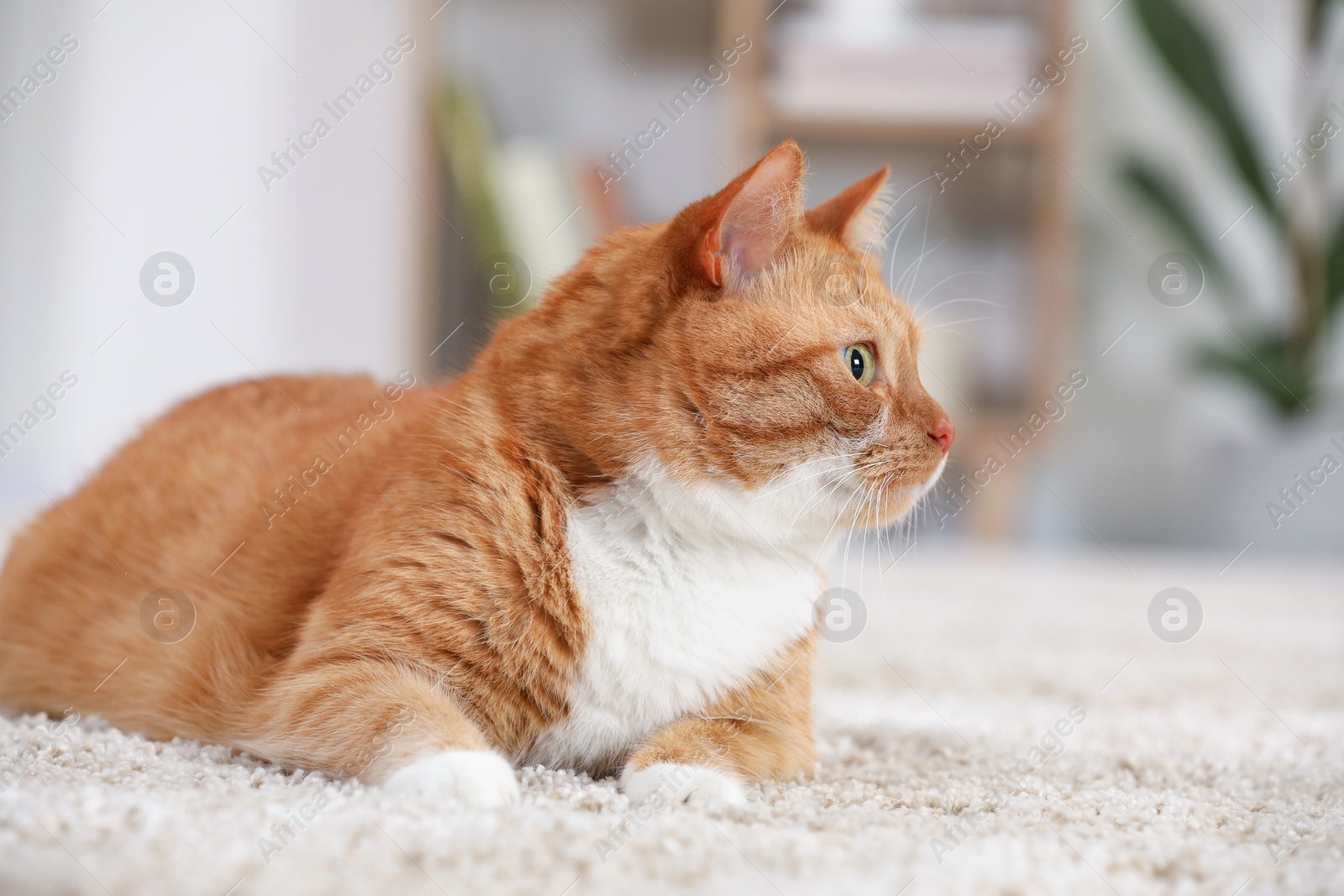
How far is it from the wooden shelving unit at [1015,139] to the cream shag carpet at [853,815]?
6.83 feet

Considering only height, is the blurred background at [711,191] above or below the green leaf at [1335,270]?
above

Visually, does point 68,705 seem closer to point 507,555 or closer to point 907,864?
point 507,555

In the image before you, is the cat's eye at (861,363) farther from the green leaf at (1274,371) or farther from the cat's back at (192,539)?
the green leaf at (1274,371)

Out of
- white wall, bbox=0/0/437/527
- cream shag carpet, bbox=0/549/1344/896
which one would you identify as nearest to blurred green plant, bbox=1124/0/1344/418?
cream shag carpet, bbox=0/549/1344/896

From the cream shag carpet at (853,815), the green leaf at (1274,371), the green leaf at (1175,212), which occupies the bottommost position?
the green leaf at (1274,371)

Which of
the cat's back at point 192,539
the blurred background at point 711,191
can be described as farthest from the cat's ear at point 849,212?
the blurred background at point 711,191

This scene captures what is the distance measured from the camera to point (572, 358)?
3.39 ft

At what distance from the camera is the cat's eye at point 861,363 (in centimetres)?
107

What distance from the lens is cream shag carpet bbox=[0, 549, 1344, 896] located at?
663 mm

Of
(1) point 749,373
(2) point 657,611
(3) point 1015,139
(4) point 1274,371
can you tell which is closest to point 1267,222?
(4) point 1274,371

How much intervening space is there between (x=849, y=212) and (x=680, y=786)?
0.66 m

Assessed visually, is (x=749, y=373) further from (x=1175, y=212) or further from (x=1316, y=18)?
(x=1316, y=18)

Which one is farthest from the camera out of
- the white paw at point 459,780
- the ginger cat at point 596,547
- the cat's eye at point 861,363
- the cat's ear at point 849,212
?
the cat's ear at point 849,212

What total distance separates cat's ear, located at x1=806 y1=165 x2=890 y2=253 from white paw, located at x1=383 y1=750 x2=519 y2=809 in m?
0.67
